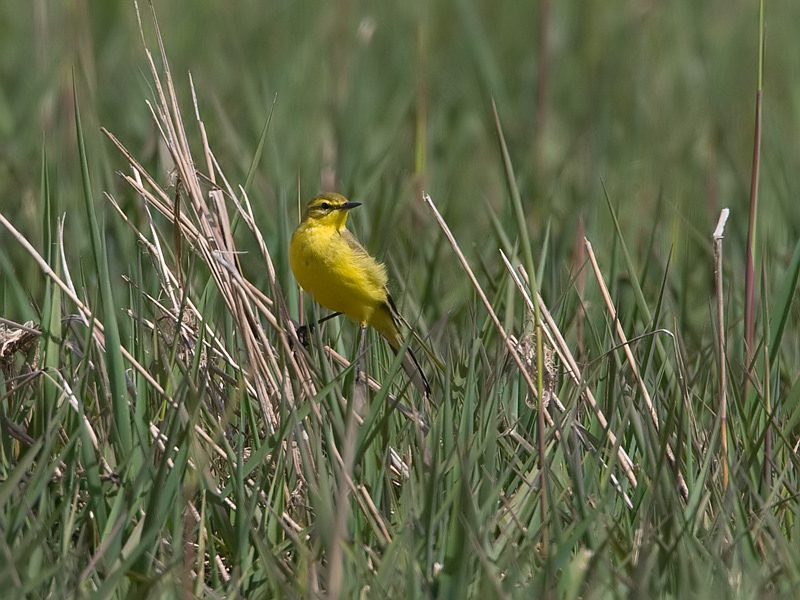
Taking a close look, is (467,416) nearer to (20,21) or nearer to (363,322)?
(363,322)

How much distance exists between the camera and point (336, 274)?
3883mm

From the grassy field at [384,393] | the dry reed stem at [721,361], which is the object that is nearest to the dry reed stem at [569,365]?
the grassy field at [384,393]

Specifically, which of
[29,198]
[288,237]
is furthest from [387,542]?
[29,198]

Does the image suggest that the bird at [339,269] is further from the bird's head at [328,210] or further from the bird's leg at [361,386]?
the bird's leg at [361,386]

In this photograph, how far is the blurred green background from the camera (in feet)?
14.2

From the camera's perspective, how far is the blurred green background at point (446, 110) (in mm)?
4316

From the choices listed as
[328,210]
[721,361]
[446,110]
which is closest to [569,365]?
[721,361]

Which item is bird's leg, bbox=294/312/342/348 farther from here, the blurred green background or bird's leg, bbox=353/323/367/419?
bird's leg, bbox=353/323/367/419

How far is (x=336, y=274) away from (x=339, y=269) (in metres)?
0.04

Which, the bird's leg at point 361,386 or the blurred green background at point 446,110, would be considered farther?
the blurred green background at point 446,110

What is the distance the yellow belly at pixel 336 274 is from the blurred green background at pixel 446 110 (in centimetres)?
12

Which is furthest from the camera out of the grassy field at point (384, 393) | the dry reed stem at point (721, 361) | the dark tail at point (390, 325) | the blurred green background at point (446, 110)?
the blurred green background at point (446, 110)

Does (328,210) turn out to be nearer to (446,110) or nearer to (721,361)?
(721,361)

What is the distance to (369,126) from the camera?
5.48 metres
